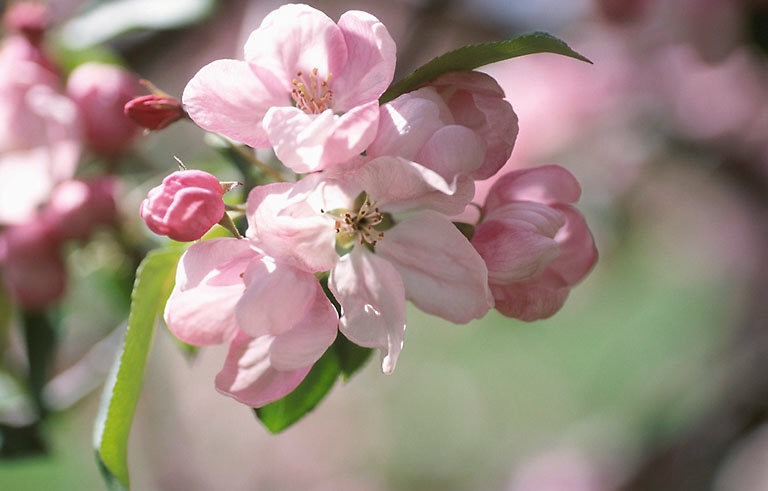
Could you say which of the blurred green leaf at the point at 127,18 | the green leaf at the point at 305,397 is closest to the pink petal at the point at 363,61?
the green leaf at the point at 305,397

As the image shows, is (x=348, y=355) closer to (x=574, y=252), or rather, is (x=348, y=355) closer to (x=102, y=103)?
(x=574, y=252)

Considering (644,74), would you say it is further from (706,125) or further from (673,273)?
(673,273)

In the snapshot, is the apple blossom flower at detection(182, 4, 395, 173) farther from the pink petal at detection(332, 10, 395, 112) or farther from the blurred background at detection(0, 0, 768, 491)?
the blurred background at detection(0, 0, 768, 491)

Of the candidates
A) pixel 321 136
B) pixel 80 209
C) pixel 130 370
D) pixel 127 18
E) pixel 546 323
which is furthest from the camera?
pixel 546 323

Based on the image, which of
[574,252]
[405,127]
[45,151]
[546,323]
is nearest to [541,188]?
[574,252]

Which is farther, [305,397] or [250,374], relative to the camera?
[305,397]

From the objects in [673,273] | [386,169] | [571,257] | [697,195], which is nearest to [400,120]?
[386,169]
